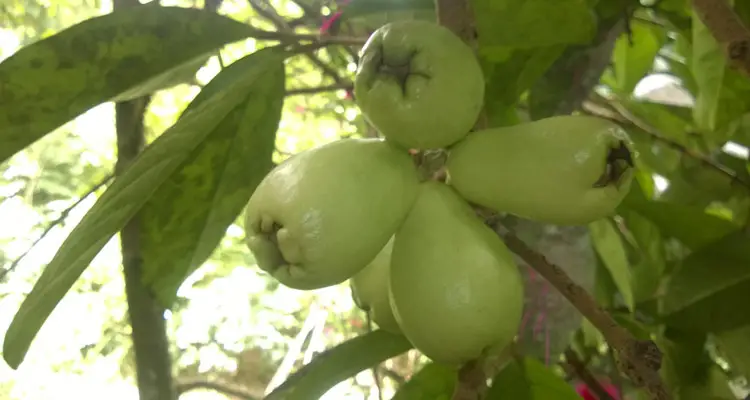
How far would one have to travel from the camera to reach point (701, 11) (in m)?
0.34

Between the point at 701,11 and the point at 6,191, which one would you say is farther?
the point at 6,191

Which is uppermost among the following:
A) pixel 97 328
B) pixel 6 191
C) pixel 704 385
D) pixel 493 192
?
pixel 6 191

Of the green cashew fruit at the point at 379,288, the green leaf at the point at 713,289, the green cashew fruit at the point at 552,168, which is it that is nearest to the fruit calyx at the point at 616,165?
the green cashew fruit at the point at 552,168

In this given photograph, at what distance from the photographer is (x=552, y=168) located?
0.93 feet

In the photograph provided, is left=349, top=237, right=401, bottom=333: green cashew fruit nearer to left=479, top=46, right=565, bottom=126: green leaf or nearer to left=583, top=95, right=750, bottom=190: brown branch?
left=479, top=46, right=565, bottom=126: green leaf

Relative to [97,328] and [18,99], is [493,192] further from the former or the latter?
[97,328]

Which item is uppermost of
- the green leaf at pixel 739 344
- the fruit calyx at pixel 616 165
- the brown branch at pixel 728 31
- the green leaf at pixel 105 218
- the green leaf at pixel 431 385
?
the green leaf at pixel 105 218

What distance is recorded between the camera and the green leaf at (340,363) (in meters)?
0.38

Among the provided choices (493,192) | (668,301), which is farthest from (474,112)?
(668,301)

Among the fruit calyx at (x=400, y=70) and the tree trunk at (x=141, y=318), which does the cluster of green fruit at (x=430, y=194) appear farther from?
the tree trunk at (x=141, y=318)

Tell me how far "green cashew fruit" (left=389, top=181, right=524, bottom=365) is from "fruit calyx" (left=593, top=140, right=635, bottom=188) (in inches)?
1.8

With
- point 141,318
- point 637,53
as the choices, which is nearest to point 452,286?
point 141,318

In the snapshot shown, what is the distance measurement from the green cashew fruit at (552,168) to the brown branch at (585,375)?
291 mm

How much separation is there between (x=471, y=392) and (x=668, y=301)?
0.24 meters
